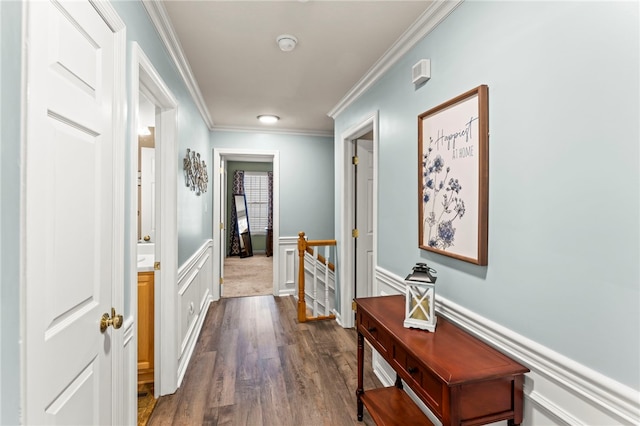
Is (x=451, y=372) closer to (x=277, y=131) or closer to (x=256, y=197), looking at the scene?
(x=277, y=131)

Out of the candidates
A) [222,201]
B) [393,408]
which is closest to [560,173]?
[393,408]

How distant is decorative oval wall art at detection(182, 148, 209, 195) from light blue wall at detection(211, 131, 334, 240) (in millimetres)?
1184

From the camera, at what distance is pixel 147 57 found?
1.63m

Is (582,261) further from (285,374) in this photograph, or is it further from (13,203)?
(285,374)

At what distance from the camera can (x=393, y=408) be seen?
70.9 inches

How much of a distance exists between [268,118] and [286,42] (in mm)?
1855

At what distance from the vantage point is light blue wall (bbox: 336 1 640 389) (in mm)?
887

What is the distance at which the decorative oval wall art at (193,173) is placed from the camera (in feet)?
8.50

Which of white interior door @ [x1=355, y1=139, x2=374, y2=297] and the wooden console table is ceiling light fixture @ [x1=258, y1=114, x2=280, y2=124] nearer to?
white interior door @ [x1=355, y1=139, x2=374, y2=297]

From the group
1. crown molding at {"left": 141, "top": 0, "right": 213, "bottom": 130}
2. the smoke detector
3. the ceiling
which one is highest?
the ceiling

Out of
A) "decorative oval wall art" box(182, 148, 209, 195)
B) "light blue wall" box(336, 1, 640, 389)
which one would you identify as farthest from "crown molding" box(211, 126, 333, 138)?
"light blue wall" box(336, 1, 640, 389)

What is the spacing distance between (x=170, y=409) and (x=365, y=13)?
2725 millimetres

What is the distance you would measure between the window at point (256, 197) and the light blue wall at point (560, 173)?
6.84 metres

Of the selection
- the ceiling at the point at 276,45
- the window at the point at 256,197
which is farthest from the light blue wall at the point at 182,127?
the window at the point at 256,197
